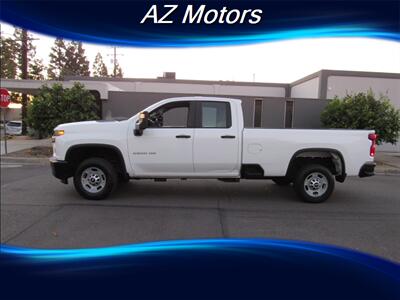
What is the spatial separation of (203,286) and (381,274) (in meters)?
1.05

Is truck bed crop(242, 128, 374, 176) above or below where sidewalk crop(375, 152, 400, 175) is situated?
above

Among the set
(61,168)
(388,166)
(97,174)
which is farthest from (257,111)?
(61,168)

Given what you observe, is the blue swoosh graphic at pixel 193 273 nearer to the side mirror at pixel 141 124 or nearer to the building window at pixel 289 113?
the side mirror at pixel 141 124

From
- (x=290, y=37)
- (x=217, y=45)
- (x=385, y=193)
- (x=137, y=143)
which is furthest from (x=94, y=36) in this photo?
(x=385, y=193)

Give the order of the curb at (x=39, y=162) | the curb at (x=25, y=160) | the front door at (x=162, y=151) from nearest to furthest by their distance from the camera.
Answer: the front door at (x=162, y=151), the curb at (x=39, y=162), the curb at (x=25, y=160)

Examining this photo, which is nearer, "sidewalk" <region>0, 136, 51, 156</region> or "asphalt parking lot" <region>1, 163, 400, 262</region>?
"asphalt parking lot" <region>1, 163, 400, 262</region>

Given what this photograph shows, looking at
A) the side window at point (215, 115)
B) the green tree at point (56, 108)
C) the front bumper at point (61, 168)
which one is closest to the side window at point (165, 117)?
the side window at point (215, 115)

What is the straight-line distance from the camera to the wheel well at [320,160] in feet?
22.0

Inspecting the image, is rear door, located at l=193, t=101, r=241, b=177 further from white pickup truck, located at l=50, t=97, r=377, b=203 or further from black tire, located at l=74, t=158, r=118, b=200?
black tire, located at l=74, t=158, r=118, b=200

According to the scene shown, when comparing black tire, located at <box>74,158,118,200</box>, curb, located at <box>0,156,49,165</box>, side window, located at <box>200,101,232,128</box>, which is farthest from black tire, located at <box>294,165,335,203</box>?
curb, located at <box>0,156,49,165</box>

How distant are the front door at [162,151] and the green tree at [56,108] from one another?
825cm

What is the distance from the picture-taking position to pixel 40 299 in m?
1.78

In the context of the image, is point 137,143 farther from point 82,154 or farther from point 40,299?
point 40,299

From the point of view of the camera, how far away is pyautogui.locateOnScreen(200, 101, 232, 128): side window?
263 inches
